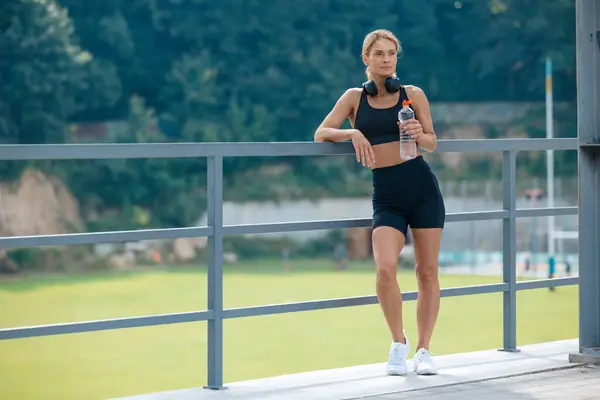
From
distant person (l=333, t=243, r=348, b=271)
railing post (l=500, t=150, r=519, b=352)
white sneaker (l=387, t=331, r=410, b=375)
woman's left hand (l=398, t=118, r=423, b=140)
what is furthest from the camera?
distant person (l=333, t=243, r=348, b=271)

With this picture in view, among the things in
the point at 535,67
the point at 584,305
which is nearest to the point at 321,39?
the point at 535,67

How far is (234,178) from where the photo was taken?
4775 cm

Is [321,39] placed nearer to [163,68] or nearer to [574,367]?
[163,68]

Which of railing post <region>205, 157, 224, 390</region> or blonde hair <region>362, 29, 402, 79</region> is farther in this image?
blonde hair <region>362, 29, 402, 79</region>

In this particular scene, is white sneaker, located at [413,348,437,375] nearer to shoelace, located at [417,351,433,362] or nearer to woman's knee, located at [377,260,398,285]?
shoelace, located at [417,351,433,362]

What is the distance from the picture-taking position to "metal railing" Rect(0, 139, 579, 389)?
3.97 metres

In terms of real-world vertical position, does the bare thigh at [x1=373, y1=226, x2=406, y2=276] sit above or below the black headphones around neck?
below

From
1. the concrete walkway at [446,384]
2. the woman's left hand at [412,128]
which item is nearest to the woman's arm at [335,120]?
the woman's left hand at [412,128]

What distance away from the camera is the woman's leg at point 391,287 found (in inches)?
184

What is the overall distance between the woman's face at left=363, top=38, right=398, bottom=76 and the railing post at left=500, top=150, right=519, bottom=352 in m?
0.78

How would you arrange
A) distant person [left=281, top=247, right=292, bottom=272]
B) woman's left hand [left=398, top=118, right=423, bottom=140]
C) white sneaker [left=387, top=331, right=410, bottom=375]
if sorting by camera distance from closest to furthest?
woman's left hand [left=398, top=118, right=423, bottom=140]
white sneaker [left=387, top=331, right=410, bottom=375]
distant person [left=281, top=247, right=292, bottom=272]

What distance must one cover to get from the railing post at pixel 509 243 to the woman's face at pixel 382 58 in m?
0.78

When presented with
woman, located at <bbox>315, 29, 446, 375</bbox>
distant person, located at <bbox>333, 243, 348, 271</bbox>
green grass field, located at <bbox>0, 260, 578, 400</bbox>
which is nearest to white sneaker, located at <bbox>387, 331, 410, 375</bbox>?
woman, located at <bbox>315, 29, 446, 375</bbox>

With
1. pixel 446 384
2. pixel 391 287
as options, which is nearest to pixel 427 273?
pixel 391 287
